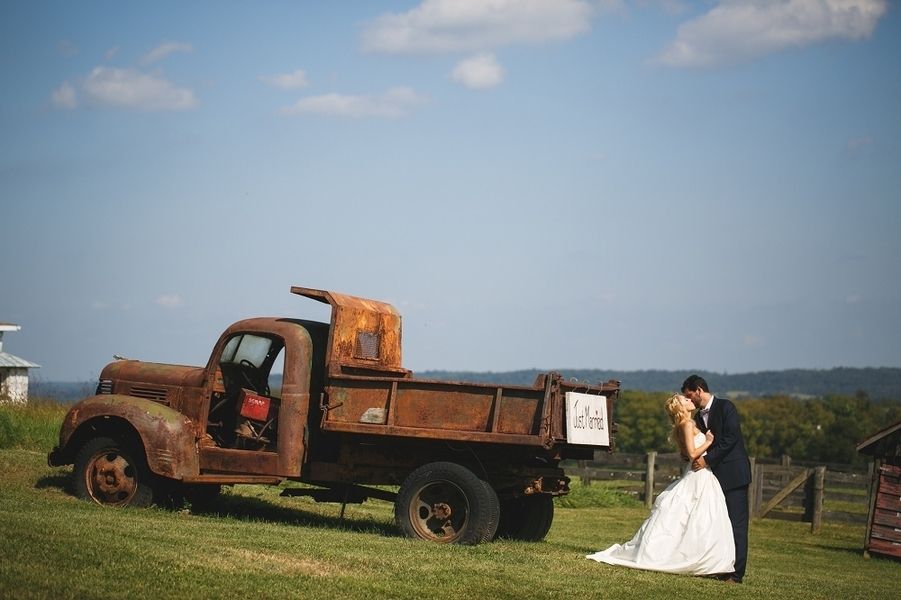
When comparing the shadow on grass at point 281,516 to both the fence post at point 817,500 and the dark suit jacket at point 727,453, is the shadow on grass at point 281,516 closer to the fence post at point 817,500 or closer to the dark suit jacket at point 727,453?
the dark suit jacket at point 727,453

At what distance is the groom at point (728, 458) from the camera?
11.8 metres

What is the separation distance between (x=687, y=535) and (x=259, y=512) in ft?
20.0

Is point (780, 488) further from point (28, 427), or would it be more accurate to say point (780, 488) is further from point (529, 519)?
point (28, 427)

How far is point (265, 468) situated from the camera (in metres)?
13.2

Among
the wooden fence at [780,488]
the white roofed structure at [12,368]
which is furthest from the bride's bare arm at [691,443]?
the white roofed structure at [12,368]

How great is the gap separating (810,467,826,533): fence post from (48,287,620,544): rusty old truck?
12452mm

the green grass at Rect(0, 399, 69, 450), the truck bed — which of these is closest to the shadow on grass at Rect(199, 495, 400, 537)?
the truck bed

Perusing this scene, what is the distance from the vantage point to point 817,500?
24641 mm

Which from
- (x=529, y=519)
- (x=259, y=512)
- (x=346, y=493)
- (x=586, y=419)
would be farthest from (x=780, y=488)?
(x=346, y=493)

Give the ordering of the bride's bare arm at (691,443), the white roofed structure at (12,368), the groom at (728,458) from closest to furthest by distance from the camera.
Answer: the groom at (728,458) → the bride's bare arm at (691,443) → the white roofed structure at (12,368)

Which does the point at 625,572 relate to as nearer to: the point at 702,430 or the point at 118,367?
the point at 702,430

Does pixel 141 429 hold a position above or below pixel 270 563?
above

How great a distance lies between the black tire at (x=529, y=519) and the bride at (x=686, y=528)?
198cm

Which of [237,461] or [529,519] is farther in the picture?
[529,519]
